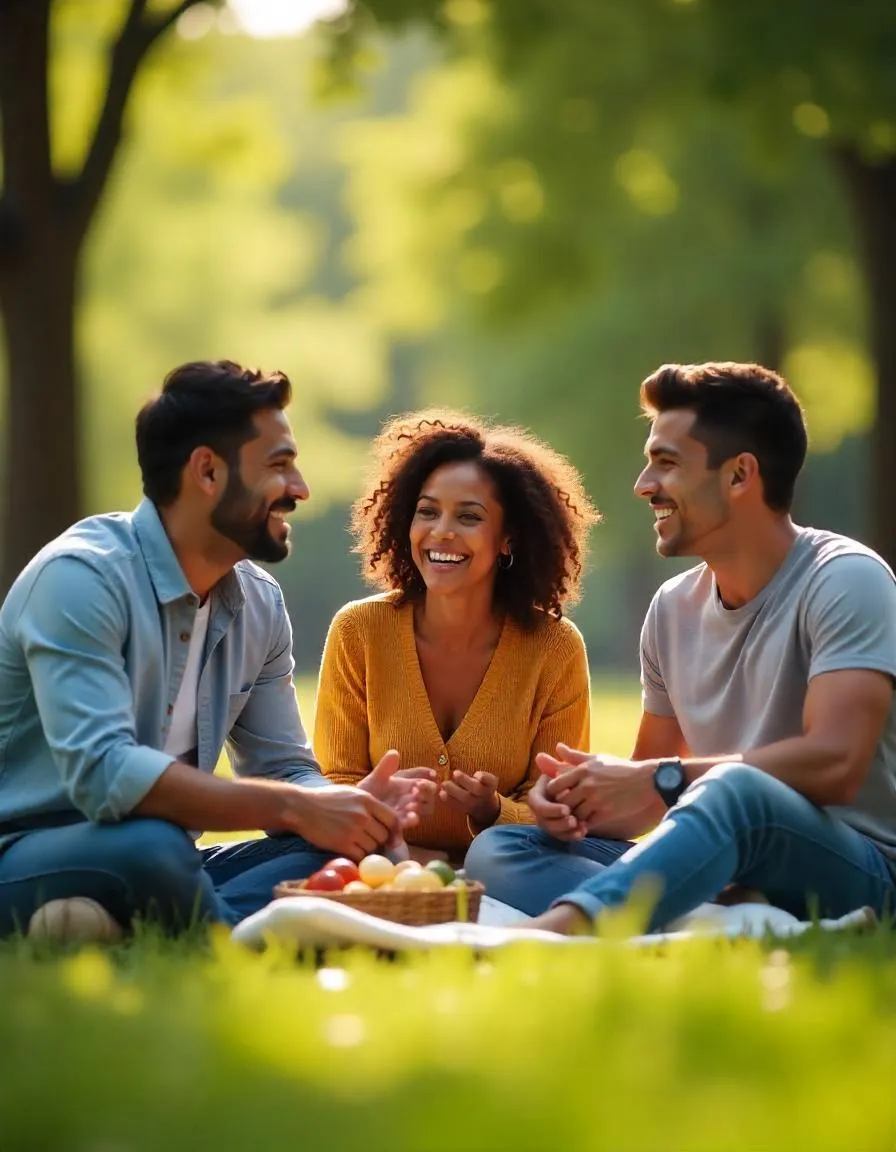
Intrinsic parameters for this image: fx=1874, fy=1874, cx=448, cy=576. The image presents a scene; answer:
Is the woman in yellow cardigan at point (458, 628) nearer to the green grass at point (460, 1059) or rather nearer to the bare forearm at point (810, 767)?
the bare forearm at point (810, 767)

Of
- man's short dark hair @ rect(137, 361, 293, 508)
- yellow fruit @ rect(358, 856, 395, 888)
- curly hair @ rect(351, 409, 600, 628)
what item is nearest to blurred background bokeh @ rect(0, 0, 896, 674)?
curly hair @ rect(351, 409, 600, 628)

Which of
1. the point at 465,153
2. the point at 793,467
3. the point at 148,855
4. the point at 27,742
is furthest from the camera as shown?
the point at 465,153

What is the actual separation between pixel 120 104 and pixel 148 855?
8655mm

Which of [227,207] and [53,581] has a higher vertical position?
[227,207]

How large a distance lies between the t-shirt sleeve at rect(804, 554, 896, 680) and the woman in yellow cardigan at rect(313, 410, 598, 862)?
112 centimetres

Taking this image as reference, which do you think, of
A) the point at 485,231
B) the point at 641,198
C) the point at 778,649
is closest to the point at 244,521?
the point at 778,649

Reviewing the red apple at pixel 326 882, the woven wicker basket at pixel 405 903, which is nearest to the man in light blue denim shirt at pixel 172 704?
the red apple at pixel 326 882

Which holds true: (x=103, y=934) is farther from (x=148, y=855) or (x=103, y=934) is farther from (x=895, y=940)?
(x=895, y=940)

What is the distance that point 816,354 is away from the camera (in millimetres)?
28594

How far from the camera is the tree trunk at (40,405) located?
1193cm

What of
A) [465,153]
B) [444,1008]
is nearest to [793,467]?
[444,1008]

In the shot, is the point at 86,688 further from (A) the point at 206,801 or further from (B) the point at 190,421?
(B) the point at 190,421

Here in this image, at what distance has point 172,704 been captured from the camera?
17.5 ft

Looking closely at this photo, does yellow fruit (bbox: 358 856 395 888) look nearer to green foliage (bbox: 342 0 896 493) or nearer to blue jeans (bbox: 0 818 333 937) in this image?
blue jeans (bbox: 0 818 333 937)
